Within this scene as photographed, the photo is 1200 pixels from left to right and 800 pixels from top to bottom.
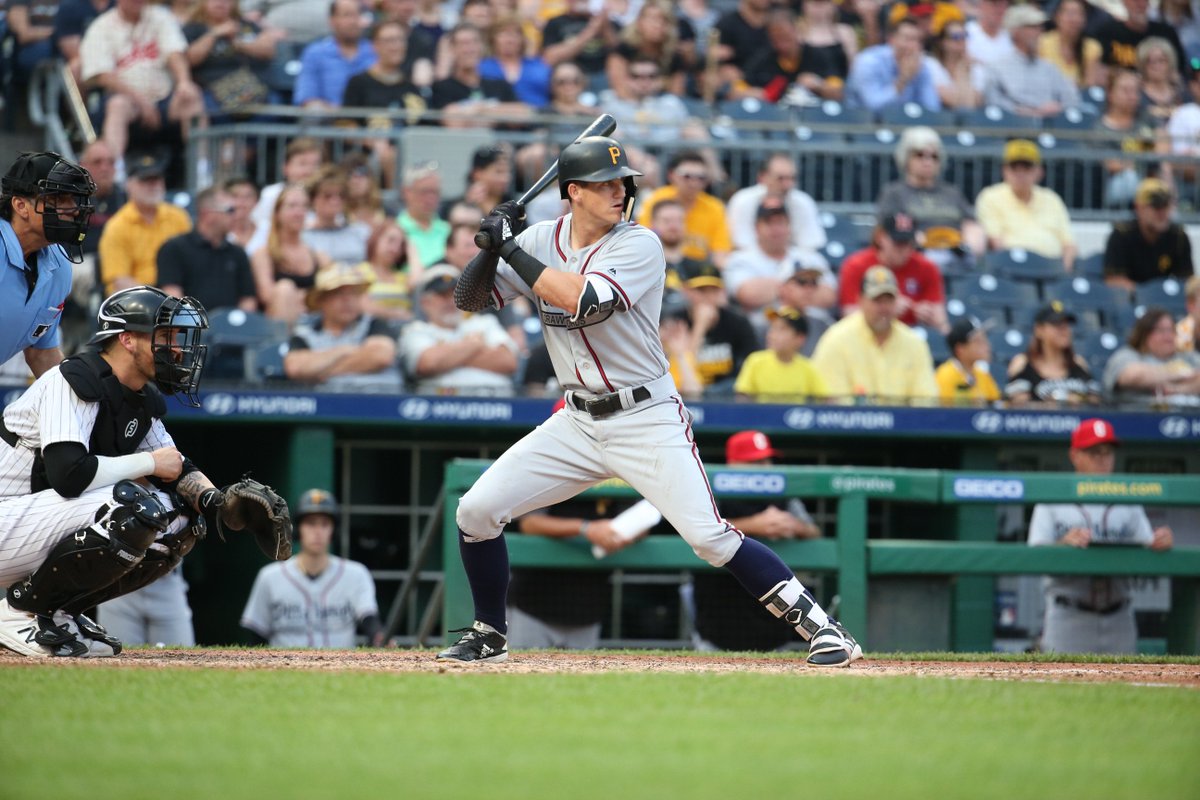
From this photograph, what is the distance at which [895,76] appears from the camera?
1254cm

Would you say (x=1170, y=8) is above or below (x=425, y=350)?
above

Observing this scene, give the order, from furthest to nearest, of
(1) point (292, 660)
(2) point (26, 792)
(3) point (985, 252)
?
(3) point (985, 252), (1) point (292, 660), (2) point (26, 792)

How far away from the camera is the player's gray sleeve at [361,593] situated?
779cm

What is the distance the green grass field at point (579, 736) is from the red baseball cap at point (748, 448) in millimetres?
2620

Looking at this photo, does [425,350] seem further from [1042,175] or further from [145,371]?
[1042,175]

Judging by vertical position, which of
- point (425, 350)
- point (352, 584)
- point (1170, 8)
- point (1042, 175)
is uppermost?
point (1170, 8)

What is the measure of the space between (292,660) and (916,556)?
312 centimetres

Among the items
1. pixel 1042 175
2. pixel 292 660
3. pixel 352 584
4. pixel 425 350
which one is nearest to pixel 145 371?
pixel 292 660

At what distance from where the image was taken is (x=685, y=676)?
5.00m

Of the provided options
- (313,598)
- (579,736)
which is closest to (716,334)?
(313,598)

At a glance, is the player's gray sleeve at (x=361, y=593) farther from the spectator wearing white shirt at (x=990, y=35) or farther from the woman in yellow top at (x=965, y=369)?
the spectator wearing white shirt at (x=990, y=35)

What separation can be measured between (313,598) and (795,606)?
3.21 m

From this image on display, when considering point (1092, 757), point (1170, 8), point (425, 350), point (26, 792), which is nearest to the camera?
point (26, 792)

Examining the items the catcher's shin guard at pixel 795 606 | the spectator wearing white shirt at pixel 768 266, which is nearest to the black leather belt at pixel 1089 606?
the spectator wearing white shirt at pixel 768 266
